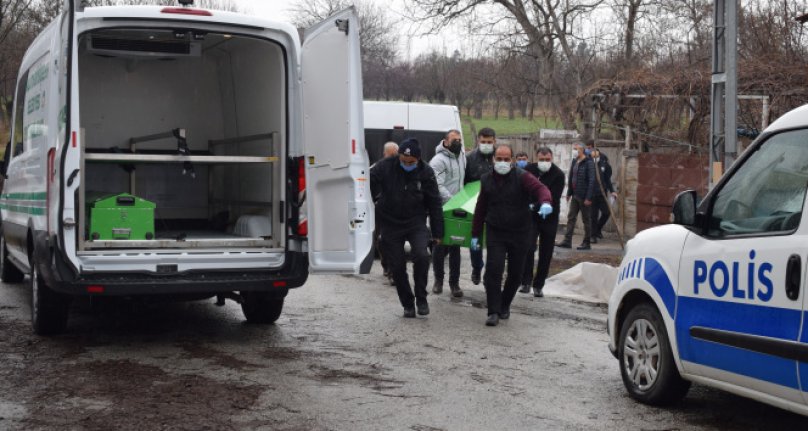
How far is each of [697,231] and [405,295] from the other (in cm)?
435

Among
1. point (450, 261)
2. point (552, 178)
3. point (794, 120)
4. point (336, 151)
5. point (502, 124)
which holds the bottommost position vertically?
point (450, 261)

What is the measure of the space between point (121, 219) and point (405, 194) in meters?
2.66

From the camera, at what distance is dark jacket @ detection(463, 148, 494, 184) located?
12070 mm

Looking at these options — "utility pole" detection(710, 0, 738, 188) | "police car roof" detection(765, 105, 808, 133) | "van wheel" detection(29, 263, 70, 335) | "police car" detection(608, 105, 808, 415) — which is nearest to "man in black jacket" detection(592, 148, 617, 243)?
"utility pole" detection(710, 0, 738, 188)

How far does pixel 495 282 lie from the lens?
→ 32.2ft

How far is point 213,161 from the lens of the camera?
352 inches

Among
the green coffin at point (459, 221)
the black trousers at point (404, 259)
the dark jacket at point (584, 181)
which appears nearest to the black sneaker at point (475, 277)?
the green coffin at point (459, 221)

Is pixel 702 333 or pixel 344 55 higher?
pixel 344 55

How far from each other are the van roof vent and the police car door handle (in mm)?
6124

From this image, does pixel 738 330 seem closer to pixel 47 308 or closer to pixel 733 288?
pixel 733 288

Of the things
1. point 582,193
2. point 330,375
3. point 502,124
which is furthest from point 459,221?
point 502,124

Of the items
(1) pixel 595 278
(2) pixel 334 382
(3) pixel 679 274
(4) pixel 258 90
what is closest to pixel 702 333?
(3) pixel 679 274

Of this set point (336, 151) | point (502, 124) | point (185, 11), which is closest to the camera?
point (185, 11)

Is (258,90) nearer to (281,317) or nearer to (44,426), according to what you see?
(281,317)
